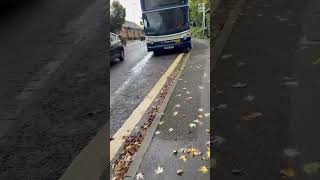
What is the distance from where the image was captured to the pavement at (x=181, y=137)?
448 centimetres

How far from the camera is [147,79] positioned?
11.7m

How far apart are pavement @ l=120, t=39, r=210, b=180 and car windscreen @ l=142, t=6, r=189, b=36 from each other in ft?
32.5

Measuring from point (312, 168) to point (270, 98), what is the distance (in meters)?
1.65

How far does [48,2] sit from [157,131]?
10.8m

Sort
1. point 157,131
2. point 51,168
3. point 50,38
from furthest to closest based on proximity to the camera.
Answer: point 50,38
point 157,131
point 51,168

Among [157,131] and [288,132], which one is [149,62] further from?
[288,132]

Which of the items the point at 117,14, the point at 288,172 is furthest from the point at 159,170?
the point at 117,14

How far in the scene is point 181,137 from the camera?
554 cm

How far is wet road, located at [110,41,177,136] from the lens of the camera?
7894 millimetres

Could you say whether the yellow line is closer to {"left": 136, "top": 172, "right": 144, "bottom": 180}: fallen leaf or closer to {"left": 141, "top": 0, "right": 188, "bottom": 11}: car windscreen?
{"left": 136, "top": 172, "right": 144, "bottom": 180}: fallen leaf

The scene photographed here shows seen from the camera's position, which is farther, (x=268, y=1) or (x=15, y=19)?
(x=15, y=19)

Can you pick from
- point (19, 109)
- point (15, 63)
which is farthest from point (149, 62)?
point (19, 109)

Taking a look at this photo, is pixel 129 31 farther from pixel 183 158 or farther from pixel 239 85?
pixel 183 158

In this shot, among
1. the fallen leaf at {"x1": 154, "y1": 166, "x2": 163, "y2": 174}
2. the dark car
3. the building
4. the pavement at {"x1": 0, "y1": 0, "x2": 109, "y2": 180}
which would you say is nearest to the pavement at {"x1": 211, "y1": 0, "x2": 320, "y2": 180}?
the fallen leaf at {"x1": 154, "y1": 166, "x2": 163, "y2": 174}
